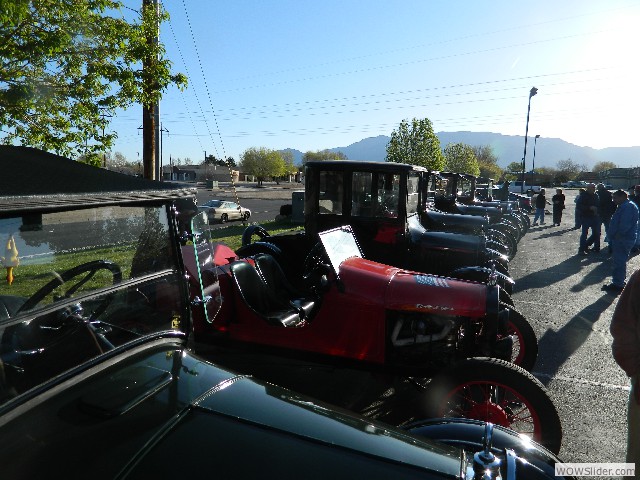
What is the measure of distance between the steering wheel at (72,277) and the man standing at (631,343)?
2.42m

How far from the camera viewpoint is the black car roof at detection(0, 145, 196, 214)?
1335mm

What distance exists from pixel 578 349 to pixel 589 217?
24.7 ft

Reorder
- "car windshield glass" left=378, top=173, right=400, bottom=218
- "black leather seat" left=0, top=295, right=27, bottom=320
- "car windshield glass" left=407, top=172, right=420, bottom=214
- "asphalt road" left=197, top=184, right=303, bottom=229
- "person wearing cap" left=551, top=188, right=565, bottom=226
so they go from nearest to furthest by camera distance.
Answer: "black leather seat" left=0, top=295, right=27, bottom=320 → "car windshield glass" left=378, top=173, right=400, bottom=218 → "car windshield glass" left=407, top=172, right=420, bottom=214 → "person wearing cap" left=551, top=188, right=565, bottom=226 → "asphalt road" left=197, top=184, right=303, bottom=229

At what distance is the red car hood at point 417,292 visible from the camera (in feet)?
11.3

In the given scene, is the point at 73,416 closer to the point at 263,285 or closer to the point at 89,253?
the point at 89,253

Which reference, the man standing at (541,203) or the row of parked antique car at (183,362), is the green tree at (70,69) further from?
the man standing at (541,203)

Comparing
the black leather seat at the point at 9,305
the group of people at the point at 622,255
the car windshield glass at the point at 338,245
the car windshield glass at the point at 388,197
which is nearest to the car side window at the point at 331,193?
the car windshield glass at the point at 388,197

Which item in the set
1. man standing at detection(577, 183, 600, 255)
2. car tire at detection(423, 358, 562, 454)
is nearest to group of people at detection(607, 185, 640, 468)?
car tire at detection(423, 358, 562, 454)

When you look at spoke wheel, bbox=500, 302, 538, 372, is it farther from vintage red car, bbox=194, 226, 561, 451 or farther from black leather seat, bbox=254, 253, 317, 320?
black leather seat, bbox=254, 253, 317, 320

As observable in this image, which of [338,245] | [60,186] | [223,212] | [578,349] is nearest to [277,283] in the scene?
[338,245]

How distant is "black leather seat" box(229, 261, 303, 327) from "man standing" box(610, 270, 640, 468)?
7.38ft

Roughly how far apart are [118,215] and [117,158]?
7948 centimetres

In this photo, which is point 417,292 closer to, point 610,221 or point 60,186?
point 60,186

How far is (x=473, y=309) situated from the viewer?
3.42 meters
